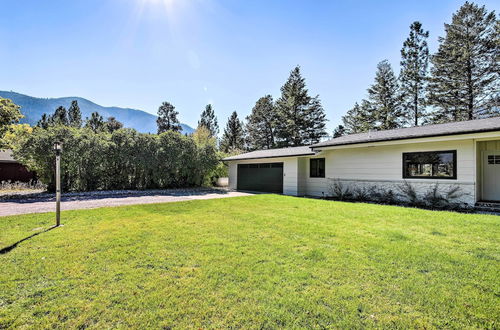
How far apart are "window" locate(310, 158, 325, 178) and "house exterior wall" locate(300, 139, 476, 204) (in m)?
0.24

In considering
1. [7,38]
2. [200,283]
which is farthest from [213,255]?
[7,38]

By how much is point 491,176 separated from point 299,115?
2461 centimetres

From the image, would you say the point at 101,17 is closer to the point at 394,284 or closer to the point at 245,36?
the point at 245,36

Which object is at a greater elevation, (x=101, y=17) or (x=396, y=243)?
(x=101, y=17)

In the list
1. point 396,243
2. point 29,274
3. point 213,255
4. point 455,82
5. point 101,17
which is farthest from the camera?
point 455,82

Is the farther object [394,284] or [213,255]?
[213,255]

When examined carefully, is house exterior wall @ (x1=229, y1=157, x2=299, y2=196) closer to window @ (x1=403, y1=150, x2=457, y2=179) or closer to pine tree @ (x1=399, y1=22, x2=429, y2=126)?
window @ (x1=403, y1=150, x2=457, y2=179)

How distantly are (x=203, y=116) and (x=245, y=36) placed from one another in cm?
3142

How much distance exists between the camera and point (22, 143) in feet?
37.6

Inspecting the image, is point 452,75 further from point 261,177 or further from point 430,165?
point 261,177

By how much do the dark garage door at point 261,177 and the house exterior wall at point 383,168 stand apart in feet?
6.31

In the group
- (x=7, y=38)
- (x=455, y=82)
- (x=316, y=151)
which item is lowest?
(x=316, y=151)

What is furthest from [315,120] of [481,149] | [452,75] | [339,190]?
[481,149]

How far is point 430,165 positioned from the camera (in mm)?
9172
